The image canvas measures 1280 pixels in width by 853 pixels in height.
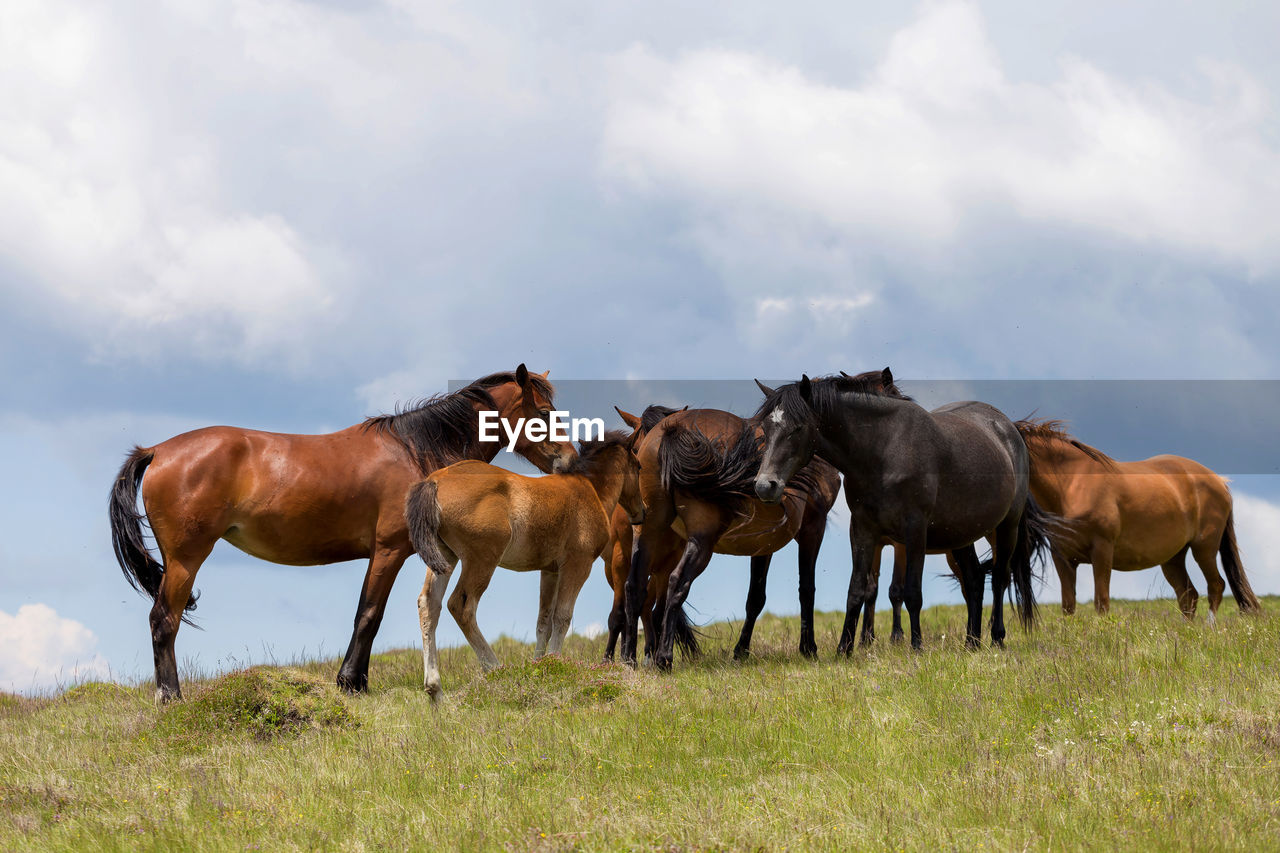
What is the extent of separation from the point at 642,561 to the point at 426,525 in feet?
8.22

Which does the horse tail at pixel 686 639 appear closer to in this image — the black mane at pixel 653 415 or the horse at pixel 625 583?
the horse at pixel 625 583

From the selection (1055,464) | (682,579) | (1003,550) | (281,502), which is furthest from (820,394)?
(1055,464)

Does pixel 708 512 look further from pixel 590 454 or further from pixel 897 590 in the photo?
pixel 897 590

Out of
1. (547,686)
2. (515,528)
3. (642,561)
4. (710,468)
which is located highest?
(710,468)

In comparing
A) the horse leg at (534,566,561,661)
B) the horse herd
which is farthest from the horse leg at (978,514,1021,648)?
the horse leg at (534,566,561,661)

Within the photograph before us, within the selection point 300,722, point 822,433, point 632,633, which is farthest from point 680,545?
point 300,722

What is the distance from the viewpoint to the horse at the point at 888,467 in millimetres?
9952

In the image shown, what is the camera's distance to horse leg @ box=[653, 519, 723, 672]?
10000 mm

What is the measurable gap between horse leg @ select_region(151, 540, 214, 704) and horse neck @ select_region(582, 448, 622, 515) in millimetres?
3926

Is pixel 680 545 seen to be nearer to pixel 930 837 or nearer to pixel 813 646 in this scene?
pixel 813 646

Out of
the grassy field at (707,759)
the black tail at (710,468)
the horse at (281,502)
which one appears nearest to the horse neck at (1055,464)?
the grassy field at (707,759)

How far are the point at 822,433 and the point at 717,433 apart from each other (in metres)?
1.24

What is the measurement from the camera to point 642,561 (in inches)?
415

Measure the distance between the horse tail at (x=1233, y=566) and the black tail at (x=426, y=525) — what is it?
1298 cm
